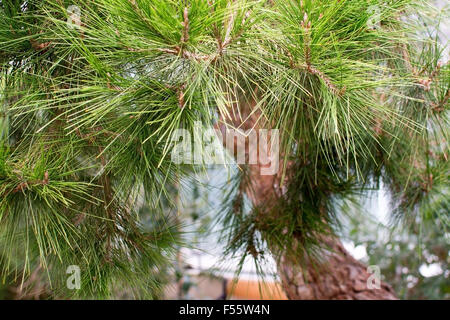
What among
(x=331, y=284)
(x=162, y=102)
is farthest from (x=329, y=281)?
(x=162, y=102)

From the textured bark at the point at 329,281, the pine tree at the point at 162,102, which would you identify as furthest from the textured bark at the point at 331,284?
the pine tree at the point at 162,102

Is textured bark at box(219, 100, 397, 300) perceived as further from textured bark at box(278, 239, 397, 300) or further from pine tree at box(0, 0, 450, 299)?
pine tree at box(0, 0, 450, 299)

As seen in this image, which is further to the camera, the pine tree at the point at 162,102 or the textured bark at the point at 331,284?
the textured bark at the point at 331,284

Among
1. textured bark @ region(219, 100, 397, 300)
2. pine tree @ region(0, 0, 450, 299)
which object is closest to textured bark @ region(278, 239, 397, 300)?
textured bark @ region(219, 100, 397, 300)

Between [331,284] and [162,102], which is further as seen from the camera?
[331,284]

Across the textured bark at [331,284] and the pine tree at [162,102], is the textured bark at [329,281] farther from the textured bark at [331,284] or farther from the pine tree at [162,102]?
the pine tree at [162,102]

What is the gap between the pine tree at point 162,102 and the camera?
20.6 inches

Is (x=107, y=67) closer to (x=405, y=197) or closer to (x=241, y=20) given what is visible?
(x=241, y=20)

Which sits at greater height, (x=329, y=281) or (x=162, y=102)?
(x=162, y=102)

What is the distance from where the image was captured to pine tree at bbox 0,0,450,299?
0.52 meters

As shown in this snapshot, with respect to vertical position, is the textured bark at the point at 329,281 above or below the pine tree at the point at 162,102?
below

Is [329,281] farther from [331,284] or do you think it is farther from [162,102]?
[162,102]

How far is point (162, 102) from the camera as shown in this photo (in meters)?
0.53
